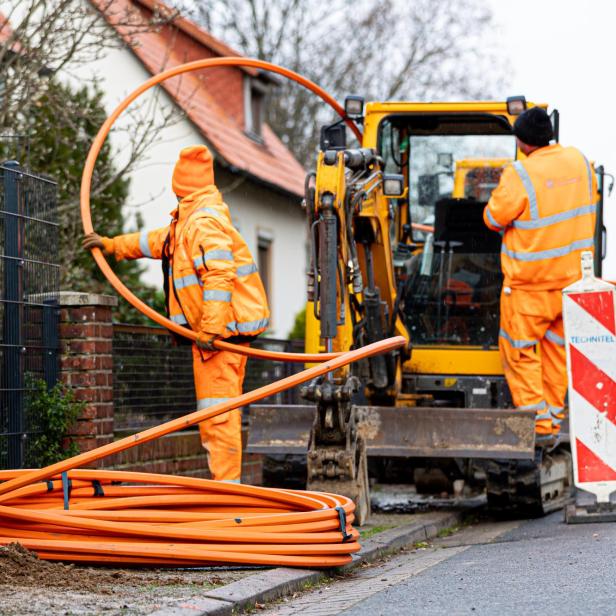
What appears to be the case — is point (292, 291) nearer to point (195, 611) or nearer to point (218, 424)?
point (218, 424)

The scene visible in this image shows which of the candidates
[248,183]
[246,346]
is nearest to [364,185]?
[246,346]

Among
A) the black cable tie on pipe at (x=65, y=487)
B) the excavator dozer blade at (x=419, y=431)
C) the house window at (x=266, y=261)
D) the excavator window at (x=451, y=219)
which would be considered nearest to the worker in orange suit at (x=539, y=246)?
the excavator dozer blade at (x=419, y=431)

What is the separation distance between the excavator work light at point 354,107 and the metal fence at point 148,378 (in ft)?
7.20

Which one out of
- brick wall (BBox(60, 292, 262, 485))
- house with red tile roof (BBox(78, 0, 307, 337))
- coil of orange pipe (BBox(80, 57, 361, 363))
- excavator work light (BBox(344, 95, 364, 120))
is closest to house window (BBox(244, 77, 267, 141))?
house with red tile roof (BBox(78, 0, 307, 337))

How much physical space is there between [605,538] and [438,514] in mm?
2322

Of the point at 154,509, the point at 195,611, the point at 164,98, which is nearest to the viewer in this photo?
the point at 195,611

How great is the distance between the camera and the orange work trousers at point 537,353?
903 centimetres

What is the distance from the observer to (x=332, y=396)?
782 cm

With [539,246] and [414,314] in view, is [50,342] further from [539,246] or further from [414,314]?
[539,246]

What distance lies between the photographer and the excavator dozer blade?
8.73 metres

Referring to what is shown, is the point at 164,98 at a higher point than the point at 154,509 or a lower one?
higher

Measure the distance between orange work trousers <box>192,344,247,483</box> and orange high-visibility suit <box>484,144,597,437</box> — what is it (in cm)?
221

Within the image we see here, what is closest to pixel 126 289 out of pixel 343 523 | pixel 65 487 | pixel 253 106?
pixel 65 487

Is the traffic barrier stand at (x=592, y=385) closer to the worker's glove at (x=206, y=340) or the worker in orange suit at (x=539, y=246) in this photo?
the worker in orange suit at (x=539, y=246)
